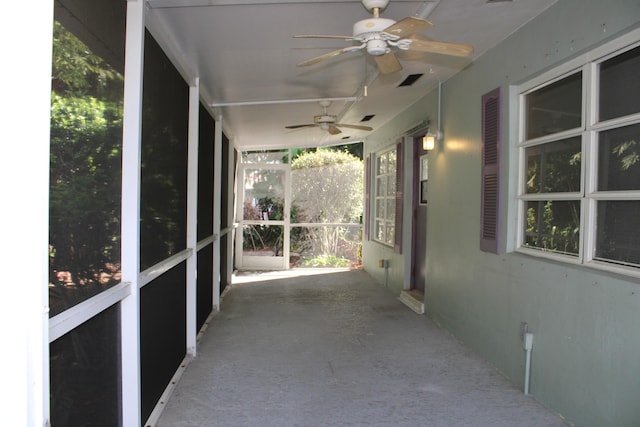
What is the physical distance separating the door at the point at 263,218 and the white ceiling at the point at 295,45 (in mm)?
3263

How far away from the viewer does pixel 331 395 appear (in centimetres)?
304

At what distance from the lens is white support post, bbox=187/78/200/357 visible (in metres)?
3.64

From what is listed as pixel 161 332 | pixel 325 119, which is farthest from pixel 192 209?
pixel 325 119

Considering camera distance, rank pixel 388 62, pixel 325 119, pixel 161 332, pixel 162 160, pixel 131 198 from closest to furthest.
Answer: pixel 131 198 < pixel 162 160 < pixel 161 332 < pixel 388 62 < pixel 325 119

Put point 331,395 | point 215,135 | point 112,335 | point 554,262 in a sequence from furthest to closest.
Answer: point 215,135
point 331,395
point 554,262
point 112,335

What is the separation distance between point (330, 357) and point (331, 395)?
29.0 inches

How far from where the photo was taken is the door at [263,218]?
29.1 feet

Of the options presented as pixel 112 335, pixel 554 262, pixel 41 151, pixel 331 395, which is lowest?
pixel 331 395

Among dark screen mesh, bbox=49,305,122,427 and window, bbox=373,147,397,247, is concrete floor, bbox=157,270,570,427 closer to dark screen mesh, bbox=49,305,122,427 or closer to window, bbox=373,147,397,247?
dark screen mesh, bbox=49,305,122,427

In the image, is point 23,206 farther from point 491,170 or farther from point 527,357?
point 491,170

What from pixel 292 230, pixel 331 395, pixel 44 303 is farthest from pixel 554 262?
pixel 292 230

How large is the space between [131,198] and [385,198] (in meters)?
5.47

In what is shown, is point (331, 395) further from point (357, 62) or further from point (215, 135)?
point (215, 135)

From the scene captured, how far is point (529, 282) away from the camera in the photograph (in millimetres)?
3084
